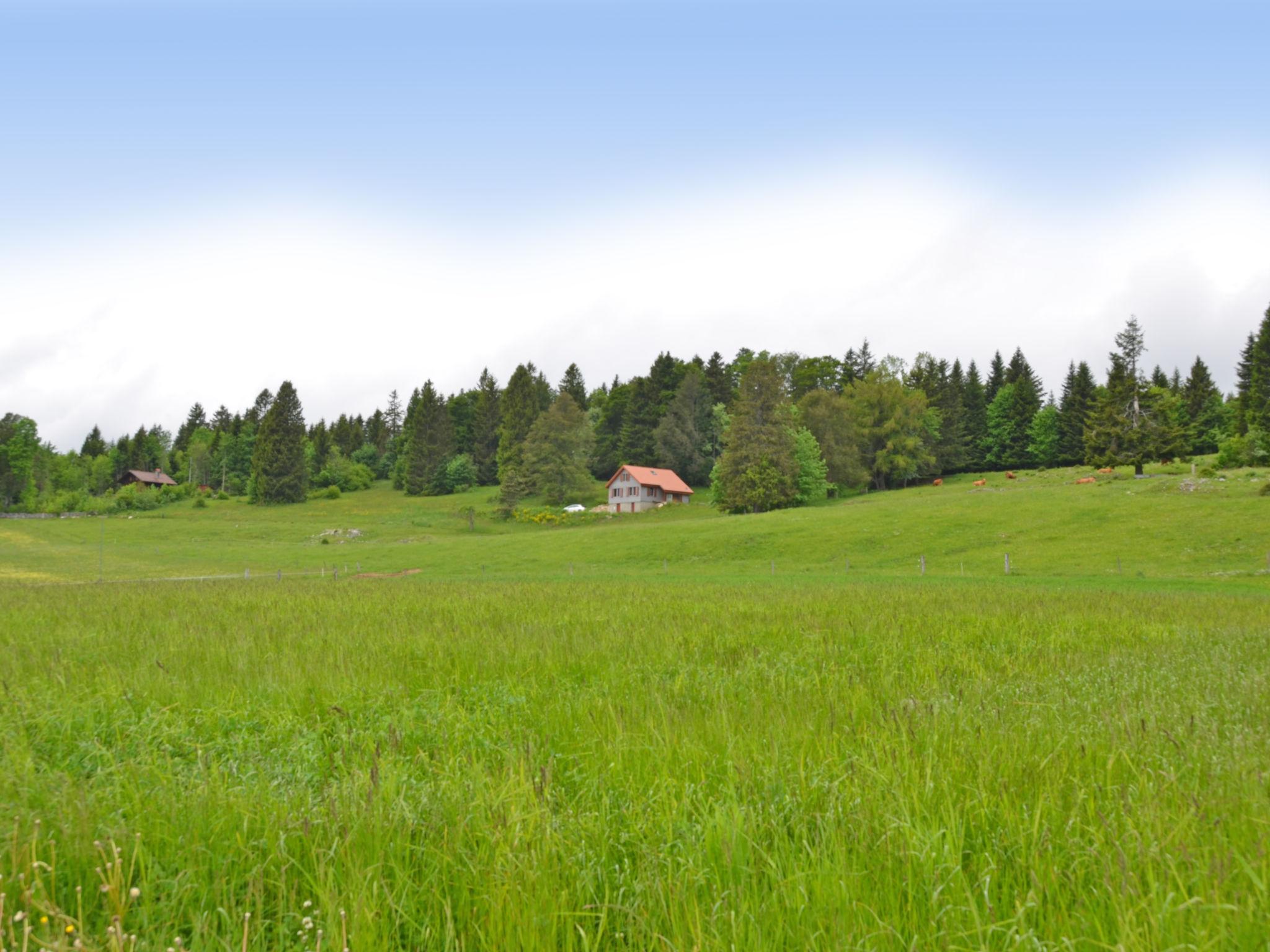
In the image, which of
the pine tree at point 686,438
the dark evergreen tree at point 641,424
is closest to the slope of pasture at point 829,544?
the pine tree at point 686,438

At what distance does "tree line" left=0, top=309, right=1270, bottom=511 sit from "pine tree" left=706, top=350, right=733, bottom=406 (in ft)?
0.76

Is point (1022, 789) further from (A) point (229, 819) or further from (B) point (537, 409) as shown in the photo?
(B) point (537, 409)

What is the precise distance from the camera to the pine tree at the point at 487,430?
Answer: 4692 inches

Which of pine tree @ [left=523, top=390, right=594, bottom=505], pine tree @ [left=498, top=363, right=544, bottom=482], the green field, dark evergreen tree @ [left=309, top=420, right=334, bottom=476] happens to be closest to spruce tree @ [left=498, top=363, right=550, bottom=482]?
pine tree @ [left=498, top=363, right=544, bottom=482]

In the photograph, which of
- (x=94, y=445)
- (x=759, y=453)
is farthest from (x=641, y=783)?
(x=94, y=445)

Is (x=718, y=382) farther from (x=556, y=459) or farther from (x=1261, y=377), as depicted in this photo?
(x=1261, y=377)

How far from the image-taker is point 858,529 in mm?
49656

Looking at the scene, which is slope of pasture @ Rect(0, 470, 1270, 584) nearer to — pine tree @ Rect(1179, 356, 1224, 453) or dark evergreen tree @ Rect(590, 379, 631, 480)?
pine tree @ Rect(1179, 356, 1224, 453)

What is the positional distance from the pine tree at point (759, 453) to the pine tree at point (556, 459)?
22457 millimetres

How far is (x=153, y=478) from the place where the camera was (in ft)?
460

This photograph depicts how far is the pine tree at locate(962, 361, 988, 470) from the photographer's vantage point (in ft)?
343

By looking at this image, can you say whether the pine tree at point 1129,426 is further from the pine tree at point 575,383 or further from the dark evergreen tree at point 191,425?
the dark evergreen tree at point 191,425

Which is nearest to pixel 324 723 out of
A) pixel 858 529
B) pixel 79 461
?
pixel 858 529

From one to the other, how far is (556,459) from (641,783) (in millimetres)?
88474
